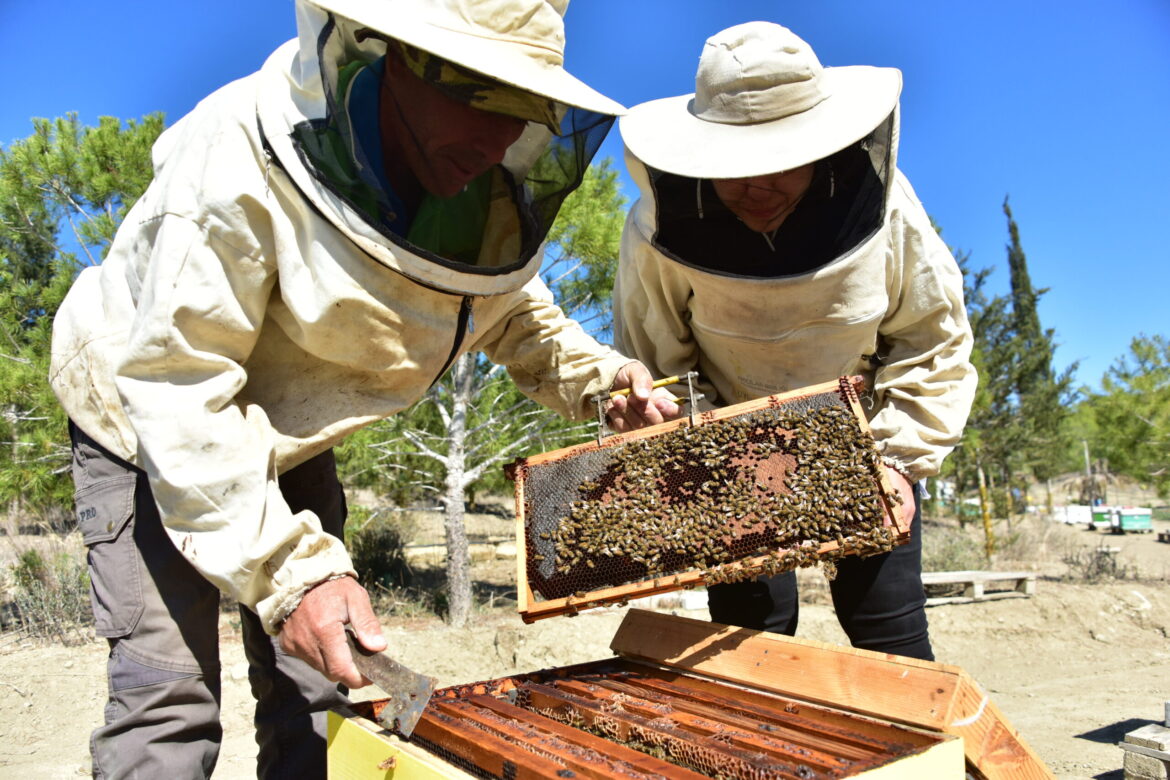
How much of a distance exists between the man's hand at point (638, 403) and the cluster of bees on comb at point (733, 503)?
0.85 ft

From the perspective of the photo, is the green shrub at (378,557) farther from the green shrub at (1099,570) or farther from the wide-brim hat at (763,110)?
the green shrub at (1099,570)

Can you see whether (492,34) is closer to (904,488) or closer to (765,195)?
(765,195)

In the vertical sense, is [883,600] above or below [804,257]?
below

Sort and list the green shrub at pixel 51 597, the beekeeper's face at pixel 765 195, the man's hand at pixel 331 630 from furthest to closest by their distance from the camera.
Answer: the green shrub at pixel 51 597 < the beekeeper's face at pixel 765 195 < the man's hand at pixel 331 630

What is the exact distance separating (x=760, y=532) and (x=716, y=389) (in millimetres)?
976

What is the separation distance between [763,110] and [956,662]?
7.47 m

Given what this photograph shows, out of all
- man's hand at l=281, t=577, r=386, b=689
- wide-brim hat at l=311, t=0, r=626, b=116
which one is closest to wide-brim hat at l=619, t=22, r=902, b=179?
wide-brim hat at l=311, t=0, r=626, b=116

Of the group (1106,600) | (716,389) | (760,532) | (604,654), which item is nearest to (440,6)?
(760,532)

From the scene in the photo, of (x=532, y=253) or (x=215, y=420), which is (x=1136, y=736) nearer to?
(x=532, y=253)

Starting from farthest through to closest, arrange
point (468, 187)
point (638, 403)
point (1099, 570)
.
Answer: point (1099, 570), point (638, 403), point (468, 187)

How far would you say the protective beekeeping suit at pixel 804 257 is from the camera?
2.44m

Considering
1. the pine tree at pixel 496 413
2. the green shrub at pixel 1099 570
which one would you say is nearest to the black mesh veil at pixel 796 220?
the pine tree at pixel 496 413

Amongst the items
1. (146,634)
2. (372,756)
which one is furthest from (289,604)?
(146,634)

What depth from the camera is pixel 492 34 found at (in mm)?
1881
